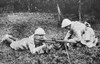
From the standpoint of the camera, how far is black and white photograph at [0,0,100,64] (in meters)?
7.36

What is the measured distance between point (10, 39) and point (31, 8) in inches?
323

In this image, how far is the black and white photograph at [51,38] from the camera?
7359 mm

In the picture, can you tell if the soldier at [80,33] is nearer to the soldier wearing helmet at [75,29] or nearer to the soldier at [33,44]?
the soldier wearing helmet at [75,29]

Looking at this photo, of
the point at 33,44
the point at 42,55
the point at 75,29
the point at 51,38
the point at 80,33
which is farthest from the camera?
the point at 51,38

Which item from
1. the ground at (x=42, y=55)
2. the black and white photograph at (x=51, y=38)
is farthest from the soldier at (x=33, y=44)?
the ground at (x=42, y=55)

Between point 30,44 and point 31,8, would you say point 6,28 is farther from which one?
point 31,8

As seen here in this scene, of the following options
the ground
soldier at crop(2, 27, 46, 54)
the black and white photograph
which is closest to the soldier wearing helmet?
the black and white photograph

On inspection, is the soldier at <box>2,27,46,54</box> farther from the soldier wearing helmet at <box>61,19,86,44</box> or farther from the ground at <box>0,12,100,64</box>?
the soldier wearing helmet at <box>61,19,86,44</box>

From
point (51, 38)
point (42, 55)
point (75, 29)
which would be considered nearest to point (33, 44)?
point (42, 55)

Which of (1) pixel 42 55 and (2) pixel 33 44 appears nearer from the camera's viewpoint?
(1) pixel 42 55

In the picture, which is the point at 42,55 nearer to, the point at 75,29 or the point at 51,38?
the point at 75,29

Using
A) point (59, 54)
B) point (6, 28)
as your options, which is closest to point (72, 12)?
point (6, 28)

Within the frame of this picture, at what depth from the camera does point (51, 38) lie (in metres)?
10.6

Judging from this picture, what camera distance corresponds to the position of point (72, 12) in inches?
631
